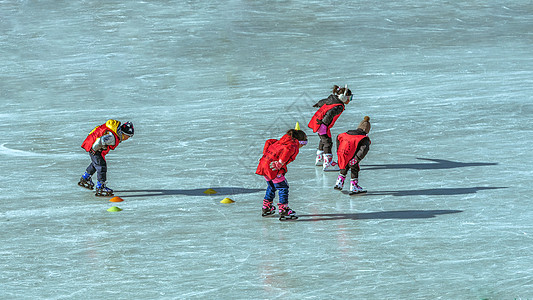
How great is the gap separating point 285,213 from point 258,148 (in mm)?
4414

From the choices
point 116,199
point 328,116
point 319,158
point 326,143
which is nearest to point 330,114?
point 328,116

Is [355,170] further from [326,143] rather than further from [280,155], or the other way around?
[280,155]

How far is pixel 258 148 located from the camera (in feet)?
47.3

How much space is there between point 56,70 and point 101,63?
110 centimetres

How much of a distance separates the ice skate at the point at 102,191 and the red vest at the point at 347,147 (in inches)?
114

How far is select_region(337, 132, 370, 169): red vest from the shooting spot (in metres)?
11.1

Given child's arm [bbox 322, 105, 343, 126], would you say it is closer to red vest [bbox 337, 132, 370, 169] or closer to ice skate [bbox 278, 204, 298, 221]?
red vest [bbox 337, 132, 370, 169]

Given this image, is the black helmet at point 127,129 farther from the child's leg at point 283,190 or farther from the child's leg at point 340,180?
the child's leg at point 340,180

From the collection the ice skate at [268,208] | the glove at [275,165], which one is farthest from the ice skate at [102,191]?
the glove at [275,165]

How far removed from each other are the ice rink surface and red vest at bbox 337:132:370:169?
477 mm

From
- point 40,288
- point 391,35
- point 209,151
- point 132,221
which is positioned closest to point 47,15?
point 391,35

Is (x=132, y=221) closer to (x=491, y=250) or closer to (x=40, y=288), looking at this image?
(x=40, y=288)

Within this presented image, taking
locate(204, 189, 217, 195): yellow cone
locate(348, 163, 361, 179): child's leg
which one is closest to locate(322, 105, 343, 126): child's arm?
locate(348, 163, 361, 179): child's leg

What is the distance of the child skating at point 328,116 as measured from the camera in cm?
1240
